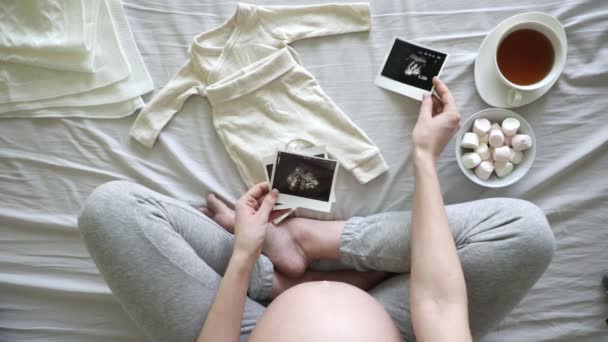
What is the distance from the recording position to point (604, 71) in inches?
38.4

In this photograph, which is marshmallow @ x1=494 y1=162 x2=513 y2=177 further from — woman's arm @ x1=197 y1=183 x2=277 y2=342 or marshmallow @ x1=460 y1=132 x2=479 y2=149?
woman's arm @ x1=197 y1=183 x2=277 y2=342

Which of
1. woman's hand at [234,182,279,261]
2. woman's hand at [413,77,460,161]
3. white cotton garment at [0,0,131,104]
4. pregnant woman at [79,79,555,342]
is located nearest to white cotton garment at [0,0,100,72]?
white cotton garment at [0,0,131,104]

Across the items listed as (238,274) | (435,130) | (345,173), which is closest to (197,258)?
(238,274)

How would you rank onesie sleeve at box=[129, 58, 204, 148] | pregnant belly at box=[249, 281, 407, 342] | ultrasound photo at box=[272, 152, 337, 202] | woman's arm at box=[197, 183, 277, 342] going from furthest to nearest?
onesie sleeve at box=[129, 58, 204, 148] → ultrasound photo at box=[272, 152, 337, 202] → woman's arm at box=[197, 183, 277, 342] → pregnant belly at box=[249, 281, 407, 342]

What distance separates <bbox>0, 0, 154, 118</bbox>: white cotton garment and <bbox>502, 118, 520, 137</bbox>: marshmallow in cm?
80

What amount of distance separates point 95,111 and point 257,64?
0.40m

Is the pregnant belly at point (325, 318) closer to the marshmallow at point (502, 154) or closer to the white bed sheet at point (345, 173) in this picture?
the white bed sheet at point (345, 173)

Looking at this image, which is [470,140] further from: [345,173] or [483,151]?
[345,173]

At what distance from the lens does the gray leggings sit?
803mm

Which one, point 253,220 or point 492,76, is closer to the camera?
point 253,220

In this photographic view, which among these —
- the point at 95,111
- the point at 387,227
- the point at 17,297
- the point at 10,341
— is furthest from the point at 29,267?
the point at 387,227

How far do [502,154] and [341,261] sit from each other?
1.35 feet

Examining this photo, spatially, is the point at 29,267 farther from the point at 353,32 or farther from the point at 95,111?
the point at 353,32

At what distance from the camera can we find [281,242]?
0.99 metres
